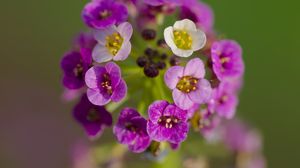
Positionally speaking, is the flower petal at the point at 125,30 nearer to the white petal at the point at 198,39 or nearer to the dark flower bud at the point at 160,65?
the dark flower bud at the point at 160,65

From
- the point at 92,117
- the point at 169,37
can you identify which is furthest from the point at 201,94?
the point at 92,117

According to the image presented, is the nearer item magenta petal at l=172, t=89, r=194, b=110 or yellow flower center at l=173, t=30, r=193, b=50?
magenta petal at l=172, t=89, r=194, b=110

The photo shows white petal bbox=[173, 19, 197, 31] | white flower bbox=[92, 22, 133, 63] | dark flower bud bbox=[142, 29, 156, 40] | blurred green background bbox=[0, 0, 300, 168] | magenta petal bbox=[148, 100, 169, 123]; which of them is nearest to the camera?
magenta petal bbox=[148, 100, 169, 123]

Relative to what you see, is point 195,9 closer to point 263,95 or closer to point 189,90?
point 189,90

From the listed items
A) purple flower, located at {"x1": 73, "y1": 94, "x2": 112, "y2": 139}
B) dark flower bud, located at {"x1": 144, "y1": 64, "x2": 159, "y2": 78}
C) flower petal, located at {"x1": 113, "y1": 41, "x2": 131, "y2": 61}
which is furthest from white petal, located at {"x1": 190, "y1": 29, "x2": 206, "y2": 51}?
purple flower, located at {"x1": 73, "y1": 94, "x2": 112, "y2": 139}

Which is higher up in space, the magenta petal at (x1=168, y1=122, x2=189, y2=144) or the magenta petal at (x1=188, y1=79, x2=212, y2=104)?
the magenta petal at (x1=188, y1=79, x2=212, y2=104)

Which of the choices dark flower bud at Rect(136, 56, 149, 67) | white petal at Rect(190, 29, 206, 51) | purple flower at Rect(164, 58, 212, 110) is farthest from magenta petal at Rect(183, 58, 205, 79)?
dark flower bud at Rect(136, 56, 149, 67)

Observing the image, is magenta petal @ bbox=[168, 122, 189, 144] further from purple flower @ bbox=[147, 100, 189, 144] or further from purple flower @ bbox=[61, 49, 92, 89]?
purple flower @ bbox=[61, 49, 92, 89]

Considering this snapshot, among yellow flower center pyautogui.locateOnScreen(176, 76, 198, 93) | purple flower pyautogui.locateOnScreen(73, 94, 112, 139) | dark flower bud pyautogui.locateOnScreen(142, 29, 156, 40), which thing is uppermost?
dark flower bud pyautogui.locateOnScreen(142, 29, 156, 40)

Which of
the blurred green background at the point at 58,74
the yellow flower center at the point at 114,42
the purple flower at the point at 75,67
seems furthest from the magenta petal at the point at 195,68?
the blurred green background at the point at 58,74

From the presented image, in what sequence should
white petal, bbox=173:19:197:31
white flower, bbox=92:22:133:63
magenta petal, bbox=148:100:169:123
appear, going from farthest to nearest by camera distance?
1. white petal, bbox=173:19:197:31
2. white flower, bbox=92:22:133:63
3. magenta petal, bbox=148:100:169:123
